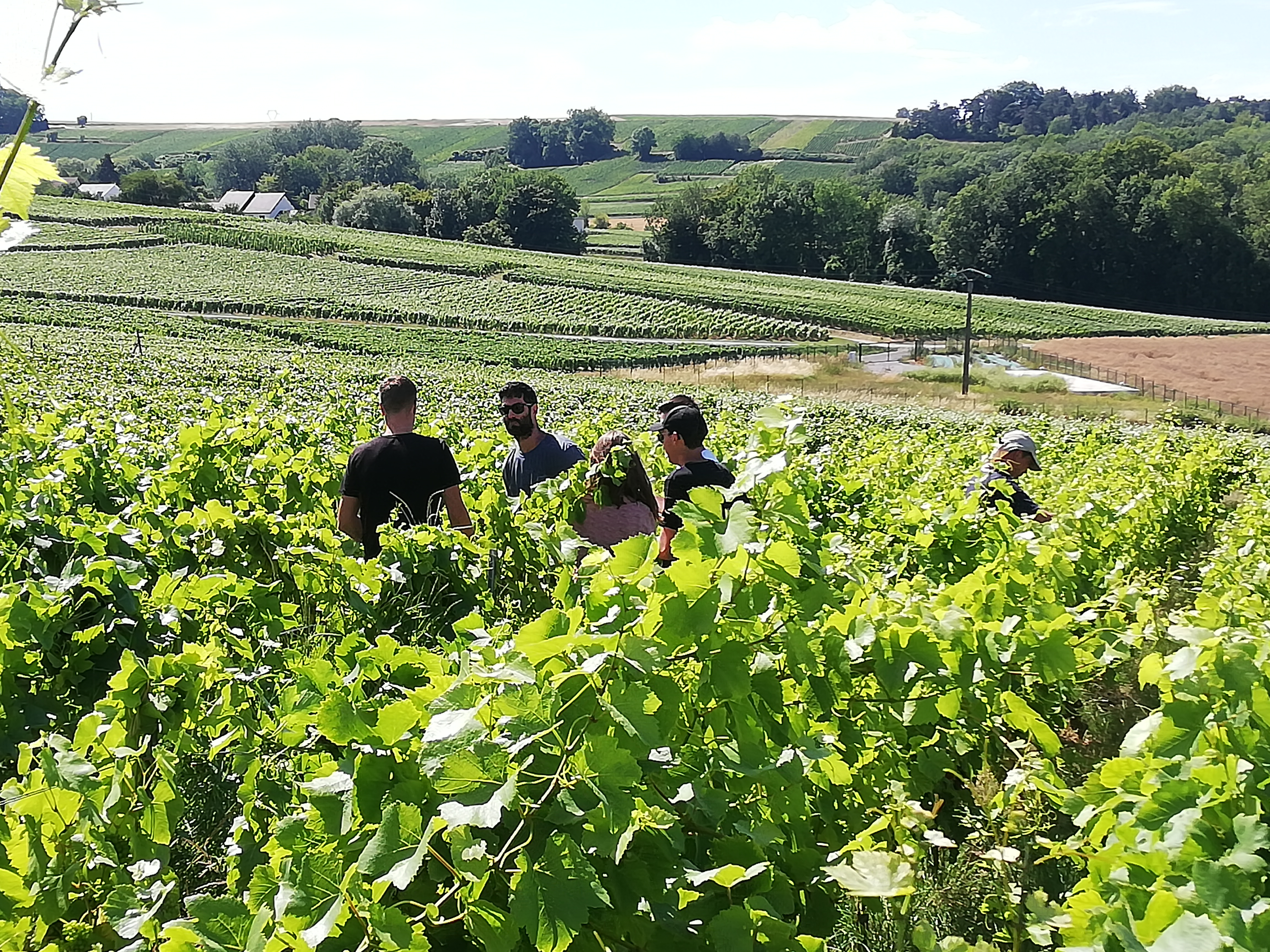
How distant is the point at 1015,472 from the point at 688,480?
3.01 meters

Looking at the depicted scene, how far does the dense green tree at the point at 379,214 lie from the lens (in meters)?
106

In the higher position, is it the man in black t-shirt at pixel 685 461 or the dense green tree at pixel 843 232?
the dense green tree at pixel 843 232

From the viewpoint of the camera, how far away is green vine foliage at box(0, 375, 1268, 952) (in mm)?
1722

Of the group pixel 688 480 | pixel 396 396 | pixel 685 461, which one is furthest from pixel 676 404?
pixel 396 396

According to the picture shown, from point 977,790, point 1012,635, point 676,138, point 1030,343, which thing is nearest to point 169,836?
point 1012,635

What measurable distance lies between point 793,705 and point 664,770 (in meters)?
0.57

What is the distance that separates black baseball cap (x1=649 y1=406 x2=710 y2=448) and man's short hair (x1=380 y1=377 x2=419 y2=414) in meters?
1.28

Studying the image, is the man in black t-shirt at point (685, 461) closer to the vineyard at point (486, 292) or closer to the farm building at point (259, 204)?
the vineyard at point (486, 292)

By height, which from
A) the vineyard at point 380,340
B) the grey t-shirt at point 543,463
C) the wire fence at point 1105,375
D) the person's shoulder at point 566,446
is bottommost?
the wire fence at point 1105,375

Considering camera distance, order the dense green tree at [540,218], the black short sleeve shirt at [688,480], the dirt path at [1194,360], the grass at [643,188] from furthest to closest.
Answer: the grass at [643,188] → the dense green tree at [540,218] → the dirt path at [1194,360] → the black short sleeve shirt at [688,480]

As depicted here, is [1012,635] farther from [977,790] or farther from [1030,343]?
[1030,343]

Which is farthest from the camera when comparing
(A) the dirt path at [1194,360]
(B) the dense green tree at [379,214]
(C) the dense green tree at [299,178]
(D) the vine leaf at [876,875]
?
(C) the dense green tree at [299,178]

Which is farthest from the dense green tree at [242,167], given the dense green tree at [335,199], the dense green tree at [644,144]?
the dense green tree at [644,144]

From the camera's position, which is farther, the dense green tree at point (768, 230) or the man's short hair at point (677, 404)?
the dense green tree at point (768, 230)
